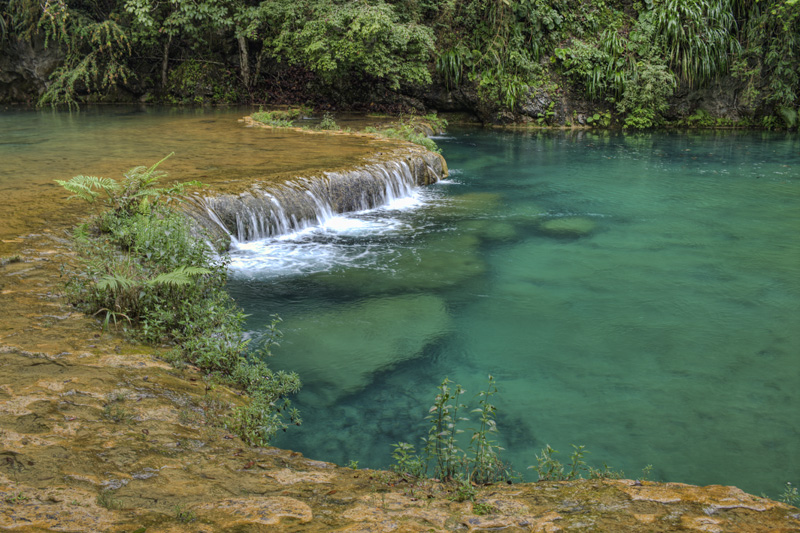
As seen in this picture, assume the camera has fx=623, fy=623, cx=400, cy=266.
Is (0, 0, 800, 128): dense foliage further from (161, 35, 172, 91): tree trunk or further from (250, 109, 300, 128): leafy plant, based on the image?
(250, 109, 300, 128): leafy plant

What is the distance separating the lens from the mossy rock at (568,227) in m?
9.80

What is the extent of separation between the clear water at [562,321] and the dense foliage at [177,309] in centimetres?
38

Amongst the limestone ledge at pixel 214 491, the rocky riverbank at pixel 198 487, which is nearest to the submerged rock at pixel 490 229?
the rocky riverbank at pixel 198 487

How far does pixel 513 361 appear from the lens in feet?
18.7

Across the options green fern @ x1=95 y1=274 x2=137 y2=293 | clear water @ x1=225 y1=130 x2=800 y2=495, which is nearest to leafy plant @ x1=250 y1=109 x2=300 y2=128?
clear water @ x1=225 y1=130 x2=800 y2=495

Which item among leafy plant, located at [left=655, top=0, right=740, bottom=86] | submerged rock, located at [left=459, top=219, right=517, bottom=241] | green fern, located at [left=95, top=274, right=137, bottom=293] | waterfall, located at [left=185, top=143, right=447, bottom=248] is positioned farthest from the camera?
leafy plant, located at [left=655, top=0, right=740, bottom=86]

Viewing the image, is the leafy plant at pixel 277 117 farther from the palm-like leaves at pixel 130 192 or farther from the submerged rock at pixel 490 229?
the palm-like leaves at pixel 130 192

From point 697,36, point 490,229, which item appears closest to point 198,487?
point 490,229

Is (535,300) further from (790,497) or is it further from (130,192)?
(130,192)

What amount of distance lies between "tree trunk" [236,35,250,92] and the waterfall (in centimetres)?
1043

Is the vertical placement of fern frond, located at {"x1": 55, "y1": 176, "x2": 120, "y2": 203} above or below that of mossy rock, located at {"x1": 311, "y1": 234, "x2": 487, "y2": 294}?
above

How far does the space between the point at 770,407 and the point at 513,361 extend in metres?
2.06

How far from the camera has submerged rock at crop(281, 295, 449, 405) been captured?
5309 millimetres

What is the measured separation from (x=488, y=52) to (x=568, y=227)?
456 inches
